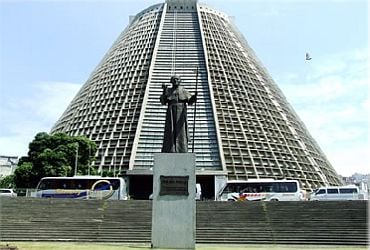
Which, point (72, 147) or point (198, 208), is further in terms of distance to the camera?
point (72, 147)

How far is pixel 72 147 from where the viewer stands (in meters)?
43.6

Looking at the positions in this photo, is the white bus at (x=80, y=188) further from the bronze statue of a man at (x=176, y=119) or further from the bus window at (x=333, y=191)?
the bronze statue of a man at (x=176, y=119)

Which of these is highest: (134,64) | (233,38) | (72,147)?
(233,38)

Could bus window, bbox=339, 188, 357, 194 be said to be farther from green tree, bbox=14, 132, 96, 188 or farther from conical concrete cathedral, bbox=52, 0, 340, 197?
green tree, bbox=14, 132, 96, 188

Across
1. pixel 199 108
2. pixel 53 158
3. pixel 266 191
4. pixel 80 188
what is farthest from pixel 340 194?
pixel 53 158

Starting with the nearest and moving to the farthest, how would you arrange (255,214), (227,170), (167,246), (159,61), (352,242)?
(167,246) < (352,242) < (255,214) < (227,170) < (159,61)

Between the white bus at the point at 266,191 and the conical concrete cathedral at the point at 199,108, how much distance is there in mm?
10202

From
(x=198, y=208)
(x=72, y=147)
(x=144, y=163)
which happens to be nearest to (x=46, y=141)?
(x=72, y=147)

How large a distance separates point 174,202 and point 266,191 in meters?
21.3

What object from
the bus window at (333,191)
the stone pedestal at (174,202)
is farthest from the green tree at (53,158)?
the stone pedestal at (174,202)

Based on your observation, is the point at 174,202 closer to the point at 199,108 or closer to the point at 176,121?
the point at 176,121

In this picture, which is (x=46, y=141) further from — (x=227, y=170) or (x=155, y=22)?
(x=155, y=22)

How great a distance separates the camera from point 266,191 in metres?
35.7

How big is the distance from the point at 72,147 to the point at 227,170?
15.6 m
